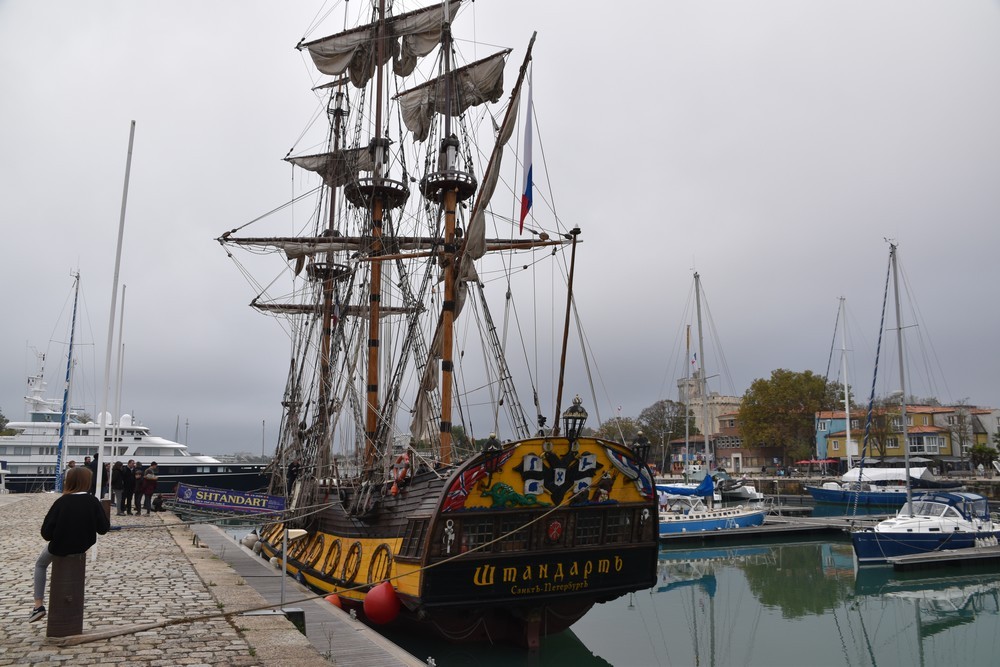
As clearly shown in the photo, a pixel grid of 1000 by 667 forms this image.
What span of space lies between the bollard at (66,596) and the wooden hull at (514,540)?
4.26 metres

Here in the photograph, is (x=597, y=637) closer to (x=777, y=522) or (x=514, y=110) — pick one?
(x=514, y=110)

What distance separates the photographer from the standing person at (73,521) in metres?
6.63

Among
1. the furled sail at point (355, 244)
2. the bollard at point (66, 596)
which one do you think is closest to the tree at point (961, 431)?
the furled sail at point (355, 244)

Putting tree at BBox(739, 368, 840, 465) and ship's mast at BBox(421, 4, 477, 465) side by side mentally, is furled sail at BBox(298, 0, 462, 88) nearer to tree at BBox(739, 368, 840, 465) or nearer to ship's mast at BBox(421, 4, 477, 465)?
ship's mast at BBox(421, 4, 477, 465)

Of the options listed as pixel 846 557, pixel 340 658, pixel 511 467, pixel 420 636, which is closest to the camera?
pixel 340 658

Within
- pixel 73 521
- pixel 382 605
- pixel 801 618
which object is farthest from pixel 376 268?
pixel 73 521

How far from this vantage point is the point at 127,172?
13773mm

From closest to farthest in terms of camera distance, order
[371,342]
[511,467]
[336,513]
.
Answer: [511,467]
[336,513]
[371,342]

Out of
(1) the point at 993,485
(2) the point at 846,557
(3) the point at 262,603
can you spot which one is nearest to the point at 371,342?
(3) the point at 262,603

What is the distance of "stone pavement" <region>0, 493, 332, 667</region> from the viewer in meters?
6.52

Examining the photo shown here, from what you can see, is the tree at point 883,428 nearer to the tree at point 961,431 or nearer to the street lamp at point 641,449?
the tree at point 961,431

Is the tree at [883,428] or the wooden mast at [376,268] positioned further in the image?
the tree at [883,428]

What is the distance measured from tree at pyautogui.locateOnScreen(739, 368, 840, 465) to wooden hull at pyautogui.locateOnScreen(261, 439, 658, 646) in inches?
2402

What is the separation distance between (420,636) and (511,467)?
4.14 meters
